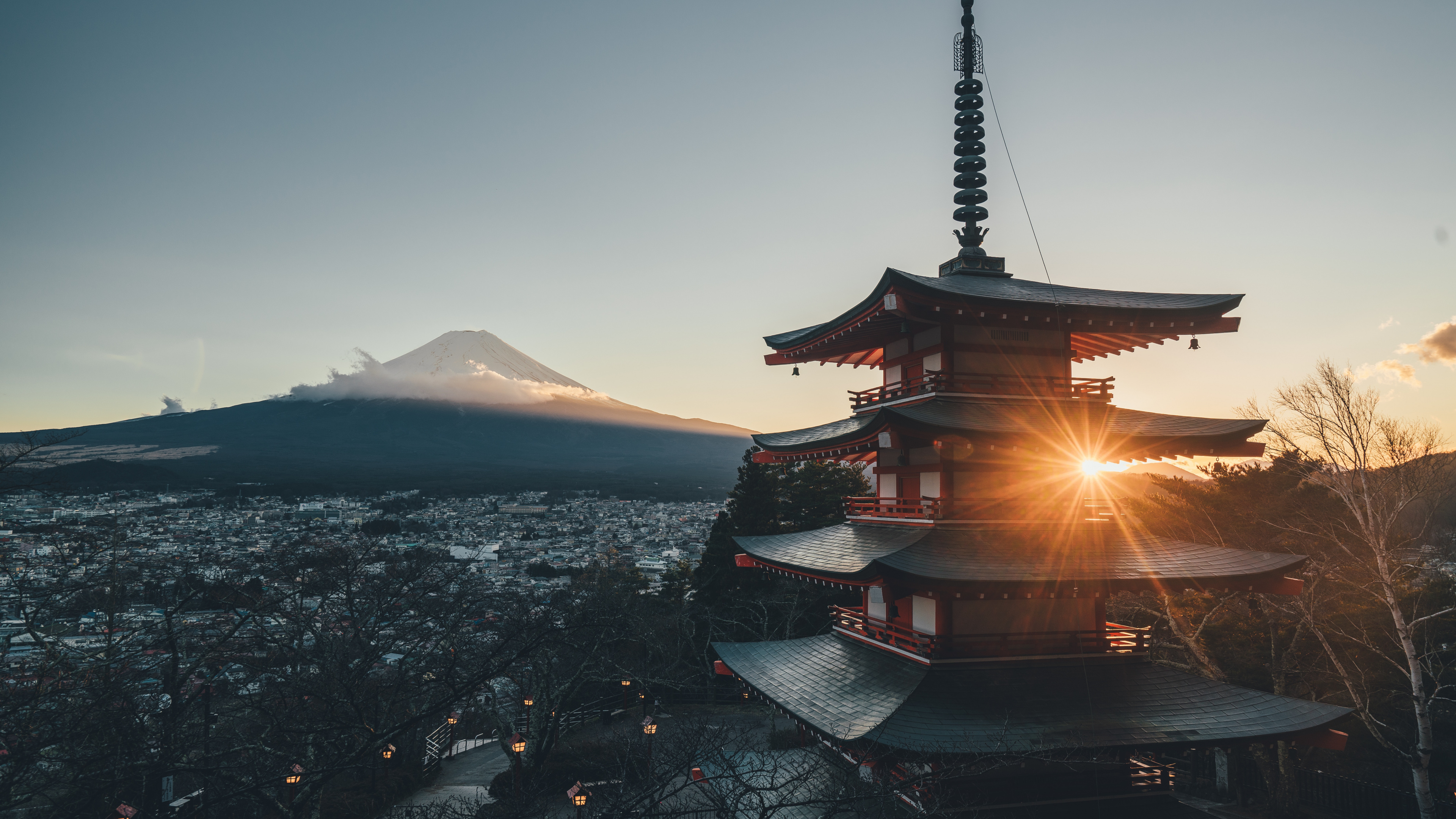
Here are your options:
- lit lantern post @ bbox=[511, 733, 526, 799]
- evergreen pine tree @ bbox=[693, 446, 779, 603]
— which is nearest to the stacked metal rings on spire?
lit lantern post @ bbox=[511, 733, 526, 799]

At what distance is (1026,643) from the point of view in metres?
10.4

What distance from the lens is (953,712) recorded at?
9.31m

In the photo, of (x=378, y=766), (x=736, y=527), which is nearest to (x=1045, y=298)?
(x=378, y=766)

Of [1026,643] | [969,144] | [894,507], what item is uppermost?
[969,144]

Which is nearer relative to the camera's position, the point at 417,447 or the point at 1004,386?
the point at 1004,386

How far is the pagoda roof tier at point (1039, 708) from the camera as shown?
8.80 m

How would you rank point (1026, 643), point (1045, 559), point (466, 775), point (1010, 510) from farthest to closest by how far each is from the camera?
point (466, 775) < point (1010, 510) < point (1026, 643) < point (1045, 559)

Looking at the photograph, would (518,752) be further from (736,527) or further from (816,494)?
(816,494)

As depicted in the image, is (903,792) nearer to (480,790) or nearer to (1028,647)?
(1028,647)

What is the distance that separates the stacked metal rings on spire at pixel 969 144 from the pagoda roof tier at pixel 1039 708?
780 centimetres

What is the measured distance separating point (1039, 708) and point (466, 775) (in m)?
18.1

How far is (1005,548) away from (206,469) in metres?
108

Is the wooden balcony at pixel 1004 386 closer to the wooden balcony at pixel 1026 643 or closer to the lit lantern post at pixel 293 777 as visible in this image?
the wooden balcony at pixel 1026 643

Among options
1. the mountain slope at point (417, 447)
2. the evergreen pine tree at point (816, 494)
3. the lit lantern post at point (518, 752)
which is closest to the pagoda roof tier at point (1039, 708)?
the lit lantern post at point (518, 752)
